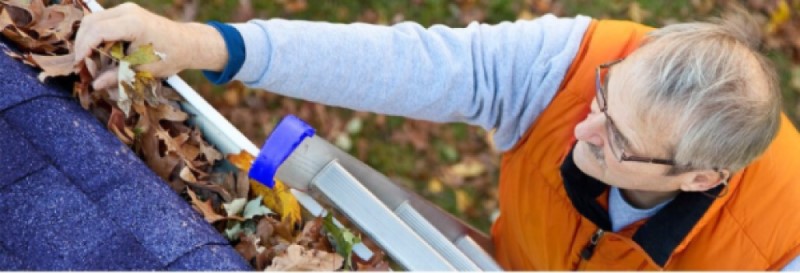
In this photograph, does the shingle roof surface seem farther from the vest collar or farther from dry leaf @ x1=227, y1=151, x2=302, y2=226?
the vest collar

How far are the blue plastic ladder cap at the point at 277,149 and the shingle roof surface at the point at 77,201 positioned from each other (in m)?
0.13

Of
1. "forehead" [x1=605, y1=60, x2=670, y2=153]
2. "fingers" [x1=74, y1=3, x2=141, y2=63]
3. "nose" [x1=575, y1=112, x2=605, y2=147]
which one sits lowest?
"nose" [x1=575, y1=112, x2=605, y2=147]

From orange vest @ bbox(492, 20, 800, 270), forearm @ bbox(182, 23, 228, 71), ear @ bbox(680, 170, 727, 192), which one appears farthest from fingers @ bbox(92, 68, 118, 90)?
ear @ bbox(680, 170, 727, 192)

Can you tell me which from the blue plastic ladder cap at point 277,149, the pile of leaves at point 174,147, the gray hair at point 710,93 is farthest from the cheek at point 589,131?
the blue plastic ladder cap at point 277,149

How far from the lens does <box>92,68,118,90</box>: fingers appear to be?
1.44 meters

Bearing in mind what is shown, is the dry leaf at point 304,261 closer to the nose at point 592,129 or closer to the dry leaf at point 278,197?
the dry leaf at point 278,197

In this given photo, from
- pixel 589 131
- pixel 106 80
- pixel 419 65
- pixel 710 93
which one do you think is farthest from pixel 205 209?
pixel 710 93

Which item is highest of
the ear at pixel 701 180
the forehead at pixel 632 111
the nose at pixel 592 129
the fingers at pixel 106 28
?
the fingers at pixel 106 28

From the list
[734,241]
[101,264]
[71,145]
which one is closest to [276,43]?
[71,145]

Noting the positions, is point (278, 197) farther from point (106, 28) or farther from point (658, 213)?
point (658, 213)

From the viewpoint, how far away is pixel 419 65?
5.72 ft

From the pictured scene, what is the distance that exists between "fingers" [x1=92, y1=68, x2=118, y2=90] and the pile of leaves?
12mm

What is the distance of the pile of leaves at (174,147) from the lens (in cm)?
144

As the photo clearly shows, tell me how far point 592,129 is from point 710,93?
26cm
